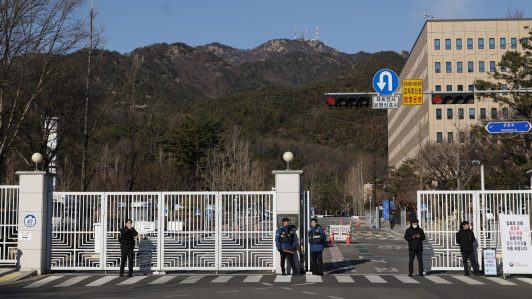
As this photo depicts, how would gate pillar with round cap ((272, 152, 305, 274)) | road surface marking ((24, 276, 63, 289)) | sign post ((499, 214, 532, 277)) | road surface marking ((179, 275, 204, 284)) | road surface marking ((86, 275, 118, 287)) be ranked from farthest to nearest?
gate pillar with round cap ((272, 152, 305, 274))
sign post ((499, 214, 532, 277))
road surface marking ((179, 275, 204, 284))
road surface marking ((86, 275, 118, 287))
road surface marking ((24, 276, 63, 289))

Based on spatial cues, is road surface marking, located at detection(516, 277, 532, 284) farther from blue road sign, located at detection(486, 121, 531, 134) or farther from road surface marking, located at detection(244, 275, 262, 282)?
road surface marking, located at detection(244, 275, 262, 282)

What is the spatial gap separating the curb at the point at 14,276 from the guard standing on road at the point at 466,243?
12.9 m

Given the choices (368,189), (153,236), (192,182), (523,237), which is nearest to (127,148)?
(192,182)

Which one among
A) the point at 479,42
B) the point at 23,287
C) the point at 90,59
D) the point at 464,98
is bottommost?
the point at 23,287

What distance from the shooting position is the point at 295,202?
73.9 feet

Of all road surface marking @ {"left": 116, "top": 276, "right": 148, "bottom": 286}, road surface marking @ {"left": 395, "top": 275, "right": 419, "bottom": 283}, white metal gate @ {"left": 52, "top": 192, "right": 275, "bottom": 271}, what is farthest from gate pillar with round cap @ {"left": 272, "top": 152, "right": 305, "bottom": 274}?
road surface marking @ {"left": 116, "top": 276, "right": 148, "bottom": 286}

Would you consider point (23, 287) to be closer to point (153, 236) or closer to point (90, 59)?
point (153, 236)

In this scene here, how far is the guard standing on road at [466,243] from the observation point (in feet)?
71.1

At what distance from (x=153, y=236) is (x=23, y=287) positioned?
16.3ft

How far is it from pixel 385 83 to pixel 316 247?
5824 millimetres

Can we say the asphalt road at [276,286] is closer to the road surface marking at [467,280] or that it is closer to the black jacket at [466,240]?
the road surface marking at [467,280]

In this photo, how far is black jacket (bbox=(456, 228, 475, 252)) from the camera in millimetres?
21656

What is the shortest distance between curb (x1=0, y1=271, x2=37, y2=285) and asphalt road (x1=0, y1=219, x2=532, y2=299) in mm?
308

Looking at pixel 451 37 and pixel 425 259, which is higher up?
pixel 451 37
